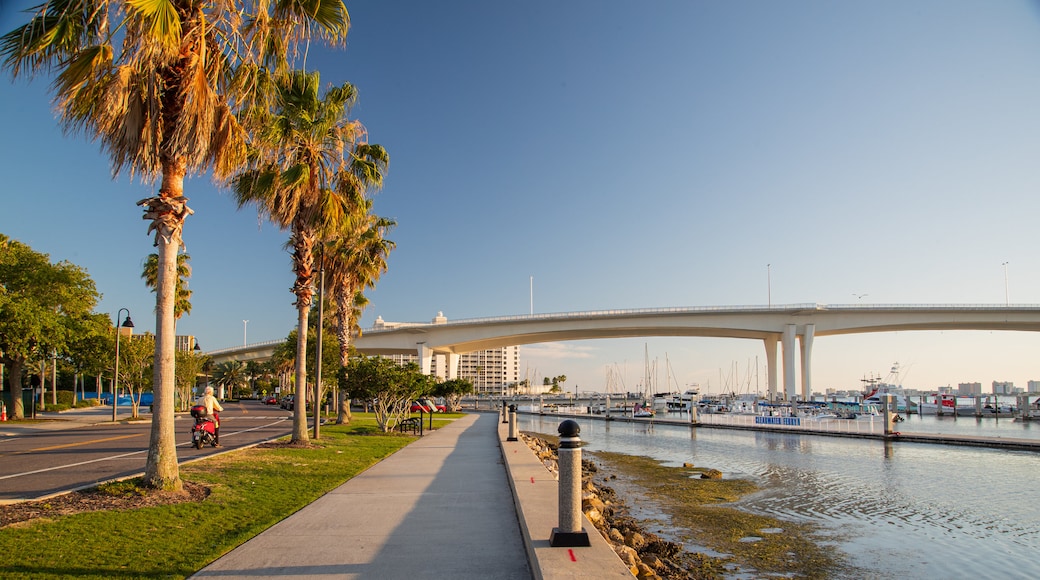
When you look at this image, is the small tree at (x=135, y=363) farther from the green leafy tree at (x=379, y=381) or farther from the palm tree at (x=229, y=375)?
the palm tree at (x=229, y=375)

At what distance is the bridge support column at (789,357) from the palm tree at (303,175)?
201 ft

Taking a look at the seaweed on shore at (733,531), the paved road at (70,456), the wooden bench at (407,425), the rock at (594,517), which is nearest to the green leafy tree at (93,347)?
the paved road at (70,456)

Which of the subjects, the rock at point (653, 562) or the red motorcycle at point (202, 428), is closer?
the rock at point (653, 562)

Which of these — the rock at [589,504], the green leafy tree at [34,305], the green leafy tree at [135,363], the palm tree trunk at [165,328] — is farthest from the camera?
the green leafy tree at [135,363]

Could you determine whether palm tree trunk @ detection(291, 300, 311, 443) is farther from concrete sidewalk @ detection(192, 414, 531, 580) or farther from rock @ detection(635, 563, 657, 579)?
→ rock @ detection(635, 563, 657, 579)

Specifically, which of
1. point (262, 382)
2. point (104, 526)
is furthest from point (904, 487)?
point (262, 382)

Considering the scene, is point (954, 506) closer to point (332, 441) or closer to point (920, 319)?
point (332, 441)

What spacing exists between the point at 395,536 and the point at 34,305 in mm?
28587

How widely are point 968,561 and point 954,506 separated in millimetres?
5368

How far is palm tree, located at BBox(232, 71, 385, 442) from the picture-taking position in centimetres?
1703

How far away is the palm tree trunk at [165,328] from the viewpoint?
371 inches

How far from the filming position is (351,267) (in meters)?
33.2

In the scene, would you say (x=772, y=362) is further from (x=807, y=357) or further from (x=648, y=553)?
(x=648, y=553)

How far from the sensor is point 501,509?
9164 millimetres
